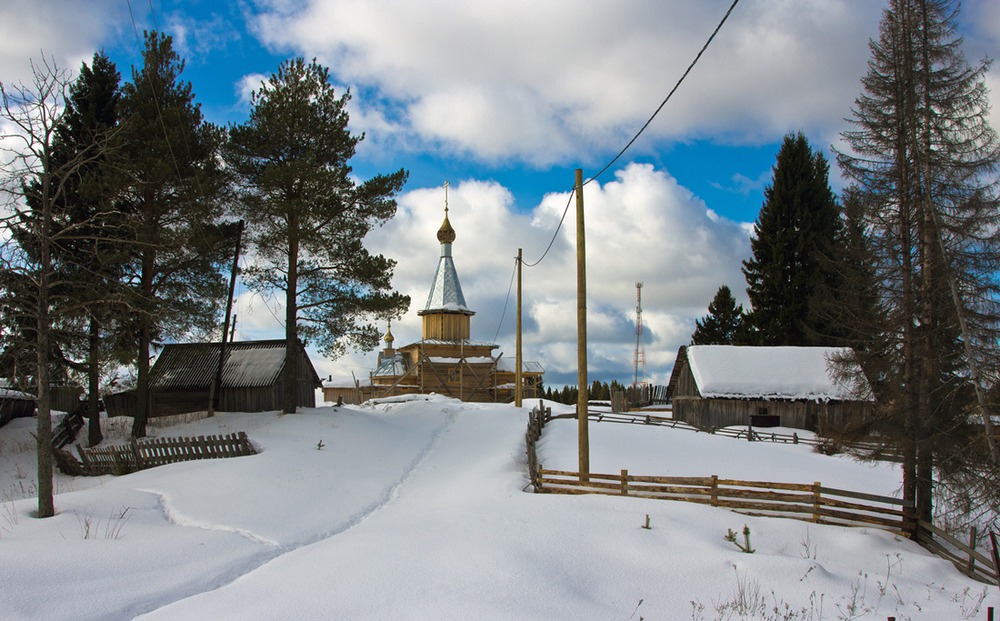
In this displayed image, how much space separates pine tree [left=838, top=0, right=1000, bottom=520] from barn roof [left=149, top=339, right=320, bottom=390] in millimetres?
24060

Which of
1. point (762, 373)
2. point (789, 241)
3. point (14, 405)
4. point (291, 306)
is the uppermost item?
point (789, 241)

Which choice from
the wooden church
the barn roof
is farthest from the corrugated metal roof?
the barn roof

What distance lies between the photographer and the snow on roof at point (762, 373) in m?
32.9

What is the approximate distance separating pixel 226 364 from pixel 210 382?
5.48 ft

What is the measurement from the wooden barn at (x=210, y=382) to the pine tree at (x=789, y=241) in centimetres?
3335

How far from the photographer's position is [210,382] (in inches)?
1164

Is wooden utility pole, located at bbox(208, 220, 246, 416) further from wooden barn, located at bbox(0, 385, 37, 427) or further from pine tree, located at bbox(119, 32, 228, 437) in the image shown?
wooden barn, located at bbox(0, 385, 37, 427)

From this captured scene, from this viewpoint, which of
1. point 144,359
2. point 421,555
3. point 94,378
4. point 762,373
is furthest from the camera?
point 762,373

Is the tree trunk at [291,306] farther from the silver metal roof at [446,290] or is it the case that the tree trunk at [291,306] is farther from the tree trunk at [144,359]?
the silver metal roof at [446,290]

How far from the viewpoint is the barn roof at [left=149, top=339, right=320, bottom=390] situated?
2962 cm

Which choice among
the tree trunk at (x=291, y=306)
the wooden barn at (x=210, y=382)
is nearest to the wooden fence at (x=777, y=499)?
the tree trunk at (x=291, y=306)

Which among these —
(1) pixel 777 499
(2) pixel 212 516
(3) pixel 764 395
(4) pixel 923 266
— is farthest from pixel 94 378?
(3) pixel 764 395

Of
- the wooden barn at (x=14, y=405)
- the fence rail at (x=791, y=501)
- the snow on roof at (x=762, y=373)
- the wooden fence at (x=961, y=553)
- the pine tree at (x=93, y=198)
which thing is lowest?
the wooden fence at (x=961, y=553)

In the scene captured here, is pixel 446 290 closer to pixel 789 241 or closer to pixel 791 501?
pixel 789 241
